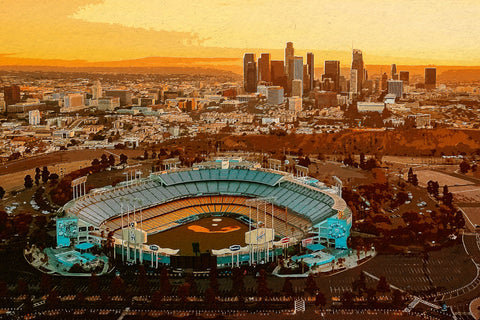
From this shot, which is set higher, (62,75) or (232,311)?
A: (62,75)

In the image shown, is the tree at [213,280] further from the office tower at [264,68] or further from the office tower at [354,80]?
the office tower at [264,68]

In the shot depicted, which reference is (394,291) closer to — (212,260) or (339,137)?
(212,260)

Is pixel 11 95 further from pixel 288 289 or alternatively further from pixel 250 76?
pixel 288 289

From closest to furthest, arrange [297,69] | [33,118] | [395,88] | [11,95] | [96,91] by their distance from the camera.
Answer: [33,118]
[11,95]
[96,91]
[395,88]
[297,69]

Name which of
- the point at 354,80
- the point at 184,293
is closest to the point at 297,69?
the point at 354,80

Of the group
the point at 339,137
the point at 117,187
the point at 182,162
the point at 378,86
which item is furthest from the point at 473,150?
the point at 378,86
